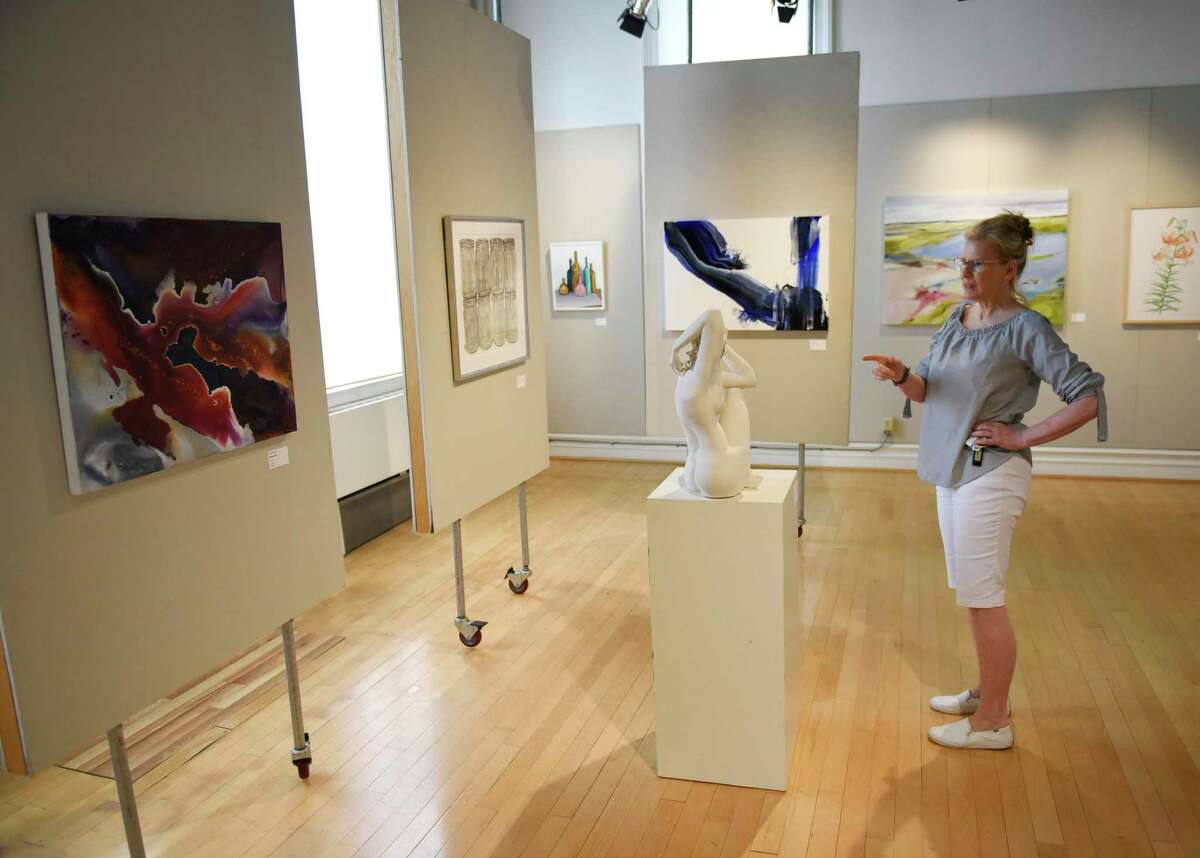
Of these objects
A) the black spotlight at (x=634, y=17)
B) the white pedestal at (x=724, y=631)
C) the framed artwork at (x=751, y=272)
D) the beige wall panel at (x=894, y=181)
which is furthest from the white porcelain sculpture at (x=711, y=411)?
the beige wall panel at (x=894, y=181)

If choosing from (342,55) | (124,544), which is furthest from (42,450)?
(342,55)

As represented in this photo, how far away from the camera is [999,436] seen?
3.06 metres

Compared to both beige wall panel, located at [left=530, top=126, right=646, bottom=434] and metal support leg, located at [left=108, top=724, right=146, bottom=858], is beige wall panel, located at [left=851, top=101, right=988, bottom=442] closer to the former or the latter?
beige wall panel, located at [left=530, top=126, right=646, bottom=434]

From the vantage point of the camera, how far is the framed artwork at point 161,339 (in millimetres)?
2246

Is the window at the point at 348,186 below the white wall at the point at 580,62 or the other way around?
below

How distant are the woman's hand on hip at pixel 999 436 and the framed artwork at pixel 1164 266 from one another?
4.82 meters

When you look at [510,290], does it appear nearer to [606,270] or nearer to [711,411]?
[711,411]

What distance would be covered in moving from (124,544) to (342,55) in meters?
4.17

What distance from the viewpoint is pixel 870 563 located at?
5.50 metres

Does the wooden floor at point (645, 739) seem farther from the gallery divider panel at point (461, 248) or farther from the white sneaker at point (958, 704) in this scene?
the gallery divider panel at point (461, 248)

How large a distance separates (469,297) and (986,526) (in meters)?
2.32

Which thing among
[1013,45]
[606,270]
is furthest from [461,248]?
[1013,45]

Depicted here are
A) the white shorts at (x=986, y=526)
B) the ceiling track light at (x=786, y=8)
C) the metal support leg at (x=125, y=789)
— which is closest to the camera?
the metal support leg at (x=125, y=789)

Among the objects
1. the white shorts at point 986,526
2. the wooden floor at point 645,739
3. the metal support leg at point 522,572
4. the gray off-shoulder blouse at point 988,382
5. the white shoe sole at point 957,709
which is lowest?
the wooden floor at point 645,739
